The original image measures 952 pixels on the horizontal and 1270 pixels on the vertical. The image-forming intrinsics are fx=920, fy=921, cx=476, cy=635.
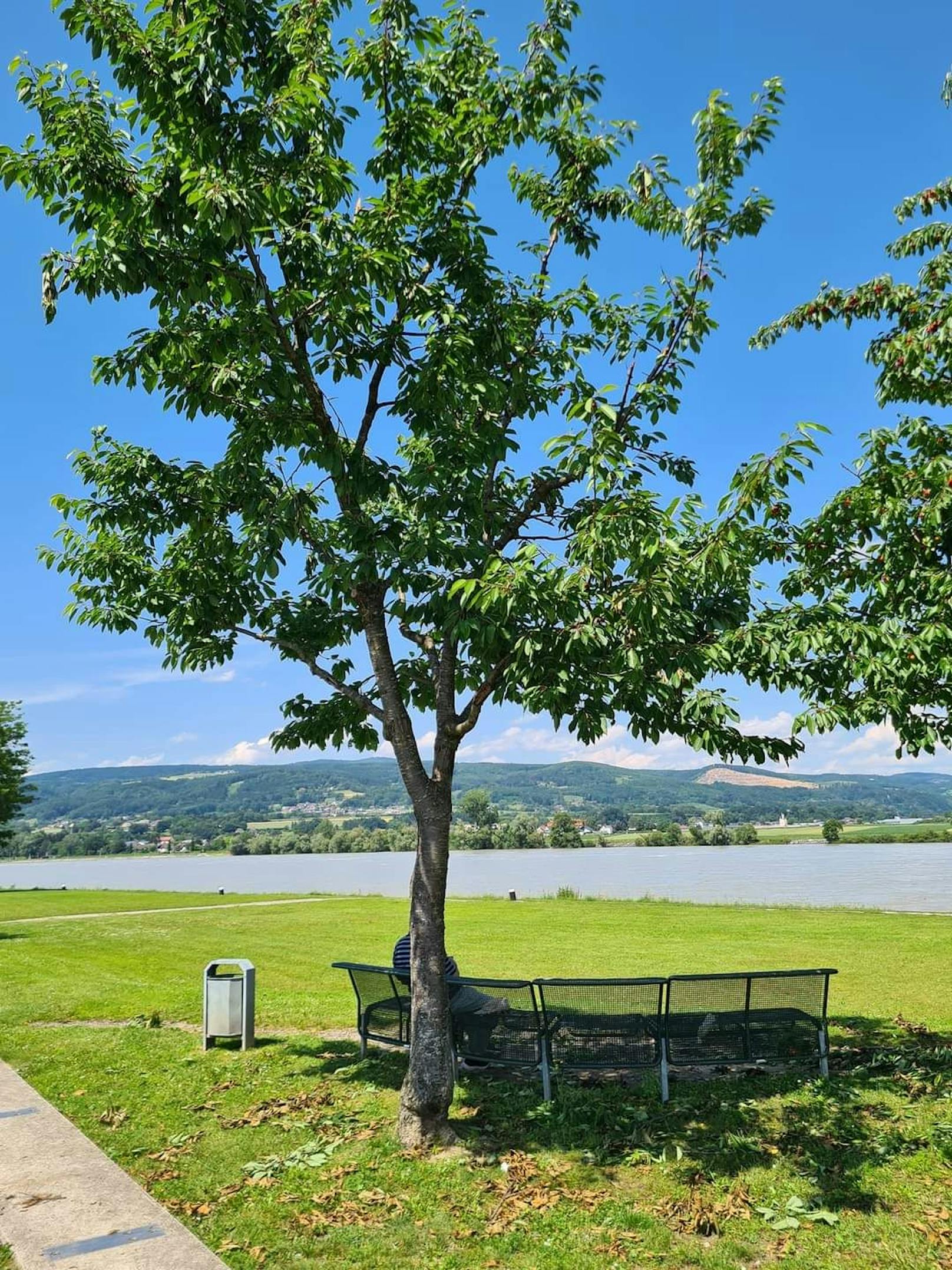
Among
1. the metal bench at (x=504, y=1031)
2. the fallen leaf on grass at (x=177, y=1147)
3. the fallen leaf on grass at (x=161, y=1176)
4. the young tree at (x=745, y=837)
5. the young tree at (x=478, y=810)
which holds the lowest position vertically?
the young tree at (x=745, y=837)

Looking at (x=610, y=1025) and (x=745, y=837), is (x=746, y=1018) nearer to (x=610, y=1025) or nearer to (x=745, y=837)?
(x=610, y=1025)

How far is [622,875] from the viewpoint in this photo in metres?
55.4

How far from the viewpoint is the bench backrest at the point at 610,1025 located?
8.12m

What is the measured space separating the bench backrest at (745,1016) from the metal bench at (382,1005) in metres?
2.51

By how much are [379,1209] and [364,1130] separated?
5.14ft

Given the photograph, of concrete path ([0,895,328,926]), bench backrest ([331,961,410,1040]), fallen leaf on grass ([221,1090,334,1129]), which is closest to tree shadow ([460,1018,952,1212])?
bench backrest ([331,961,410,1040])

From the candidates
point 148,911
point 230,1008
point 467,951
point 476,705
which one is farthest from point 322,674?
point 148,911

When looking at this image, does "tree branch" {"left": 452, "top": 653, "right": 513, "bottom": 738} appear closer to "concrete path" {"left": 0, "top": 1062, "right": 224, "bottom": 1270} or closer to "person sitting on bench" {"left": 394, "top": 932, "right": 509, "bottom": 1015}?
"person sitting on bench" {"left": 394, "top": 932, "right": 509, "bottom": 1015}

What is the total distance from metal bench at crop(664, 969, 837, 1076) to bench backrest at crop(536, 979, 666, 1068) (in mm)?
153

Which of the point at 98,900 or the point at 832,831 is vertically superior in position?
the point at 98,900

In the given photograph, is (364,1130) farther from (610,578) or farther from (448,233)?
(448,233)

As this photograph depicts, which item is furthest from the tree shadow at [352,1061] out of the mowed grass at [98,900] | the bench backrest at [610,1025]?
the mowed grass at [98,900]

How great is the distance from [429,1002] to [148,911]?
29.1 m

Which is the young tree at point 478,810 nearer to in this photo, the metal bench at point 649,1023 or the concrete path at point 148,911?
the concrete path at point 148,911
